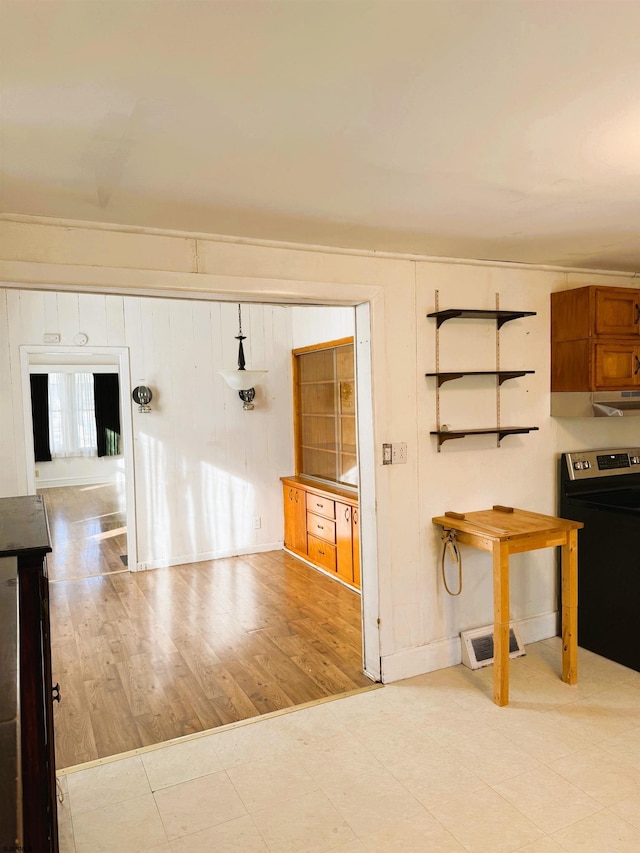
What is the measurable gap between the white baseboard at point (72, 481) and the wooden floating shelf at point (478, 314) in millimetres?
8964

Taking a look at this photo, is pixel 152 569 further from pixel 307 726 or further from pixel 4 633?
pixel 4 633

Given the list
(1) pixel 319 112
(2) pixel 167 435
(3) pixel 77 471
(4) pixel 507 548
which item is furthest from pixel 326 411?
(3) pixel 77 471

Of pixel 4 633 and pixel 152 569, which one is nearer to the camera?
pixel 4 633

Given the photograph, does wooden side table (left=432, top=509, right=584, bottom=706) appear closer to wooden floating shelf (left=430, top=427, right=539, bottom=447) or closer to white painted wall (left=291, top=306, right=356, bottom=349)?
wooden floating shelf (left=430, top=427, right=539, bottom=447)

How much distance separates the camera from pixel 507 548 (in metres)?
2.90

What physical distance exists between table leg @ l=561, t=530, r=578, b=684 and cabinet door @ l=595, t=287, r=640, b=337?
1204 millimetres

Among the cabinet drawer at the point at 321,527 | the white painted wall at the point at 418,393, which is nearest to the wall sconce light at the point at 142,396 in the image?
the cabinet drawer at the point at 321,527

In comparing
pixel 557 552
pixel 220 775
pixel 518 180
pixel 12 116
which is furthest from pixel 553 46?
pixel 557 552

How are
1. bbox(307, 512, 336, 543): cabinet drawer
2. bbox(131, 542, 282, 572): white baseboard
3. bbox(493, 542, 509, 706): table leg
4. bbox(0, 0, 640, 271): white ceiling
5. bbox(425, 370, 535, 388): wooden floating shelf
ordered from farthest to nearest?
bbox(131, 542, 282, 572): white baseboard → bbox(307, 512, 336, 543): cabinet drawer → bbox(425, 370, 535, 388): wooden floating shelf → bbox(493, 542, 509, 706): table leg → bbox(0, 0, 640, 271): white ceiling

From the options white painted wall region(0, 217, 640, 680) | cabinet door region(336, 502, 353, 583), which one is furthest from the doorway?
white painted wall region(0, 217, 640, 680)

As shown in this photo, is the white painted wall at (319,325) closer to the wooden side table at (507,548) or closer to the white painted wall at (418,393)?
the white painted wall at (418,393)

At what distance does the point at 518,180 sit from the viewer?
212 centimetres

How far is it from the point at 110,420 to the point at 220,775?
30.3 feet

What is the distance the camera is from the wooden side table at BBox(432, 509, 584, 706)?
290 centimetres
